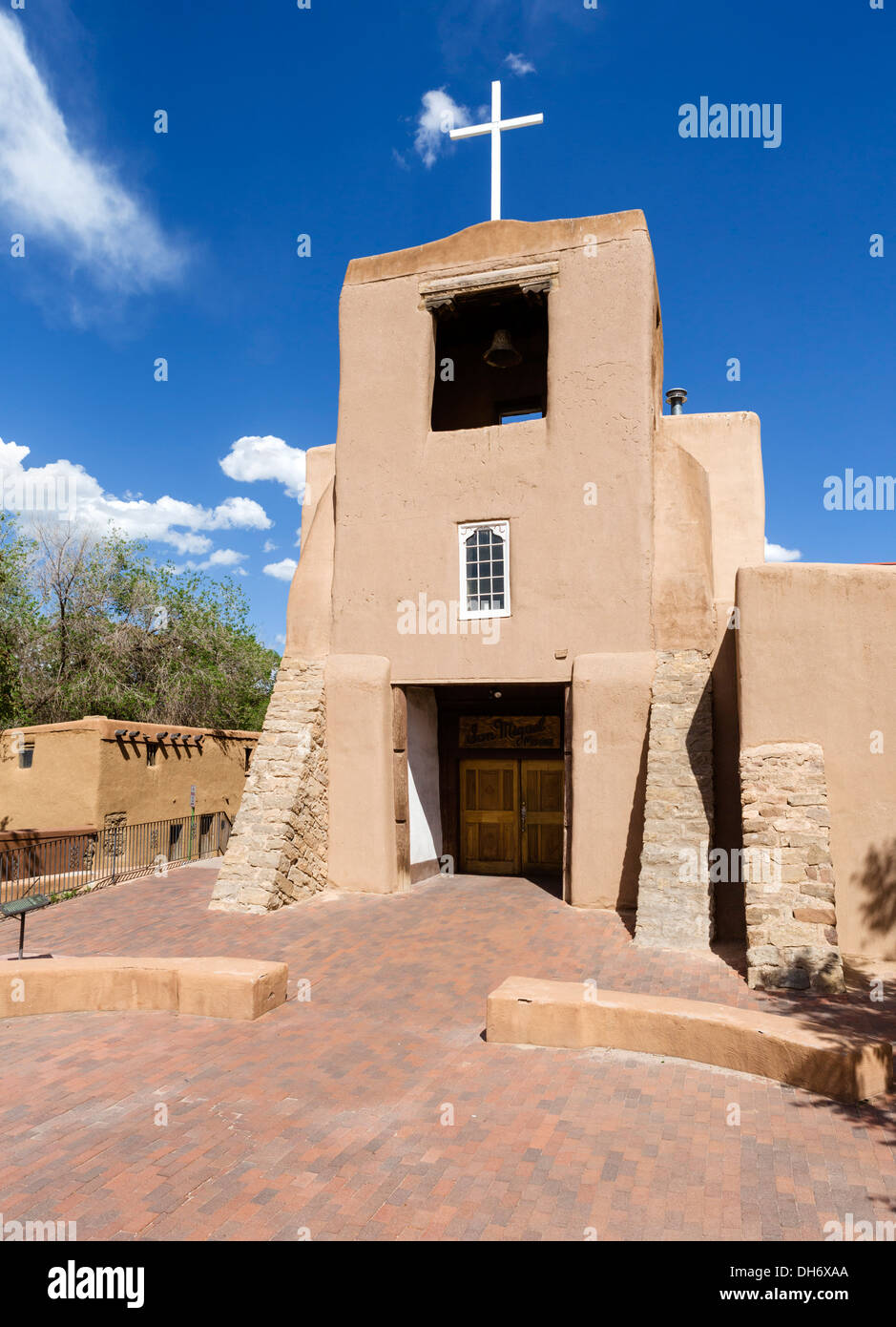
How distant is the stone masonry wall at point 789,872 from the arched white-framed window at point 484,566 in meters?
5.23

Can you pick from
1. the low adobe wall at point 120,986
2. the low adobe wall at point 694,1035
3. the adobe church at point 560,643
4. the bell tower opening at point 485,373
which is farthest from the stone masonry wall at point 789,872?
the bell tower opening at point 485,373

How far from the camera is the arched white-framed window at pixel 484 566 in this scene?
515 inches

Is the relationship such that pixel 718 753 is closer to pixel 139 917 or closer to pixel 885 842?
pixel 885 842

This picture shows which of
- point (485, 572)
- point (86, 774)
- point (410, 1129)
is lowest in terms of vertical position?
point (410, 1129)

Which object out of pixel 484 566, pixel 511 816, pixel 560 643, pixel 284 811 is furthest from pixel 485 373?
pixel 284 811

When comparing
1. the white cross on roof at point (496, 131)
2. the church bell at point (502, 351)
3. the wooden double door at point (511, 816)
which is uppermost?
the white cross on roof at point (496, 131)

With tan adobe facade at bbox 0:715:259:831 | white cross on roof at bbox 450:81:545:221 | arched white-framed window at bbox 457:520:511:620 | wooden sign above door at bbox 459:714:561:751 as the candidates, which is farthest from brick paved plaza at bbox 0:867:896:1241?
white cross on roof at bbox 450:81:545:221

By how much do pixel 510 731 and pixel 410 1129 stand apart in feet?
35.2

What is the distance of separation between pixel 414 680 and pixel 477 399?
6560 millimetres

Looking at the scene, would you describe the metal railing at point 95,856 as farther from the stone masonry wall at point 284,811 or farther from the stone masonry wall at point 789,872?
the stone masonry wall at point 789,872

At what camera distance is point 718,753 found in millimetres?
11312

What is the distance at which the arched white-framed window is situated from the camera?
13.1 m

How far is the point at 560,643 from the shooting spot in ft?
41.1

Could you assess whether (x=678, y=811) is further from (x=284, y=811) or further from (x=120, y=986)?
(x=120, y=986)
